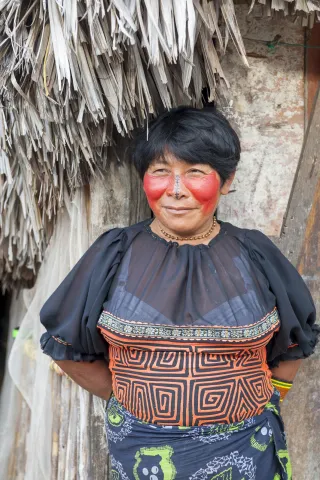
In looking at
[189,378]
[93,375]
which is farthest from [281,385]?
[93,375]

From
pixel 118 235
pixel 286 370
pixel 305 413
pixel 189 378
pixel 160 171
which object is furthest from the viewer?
pixel 305 413

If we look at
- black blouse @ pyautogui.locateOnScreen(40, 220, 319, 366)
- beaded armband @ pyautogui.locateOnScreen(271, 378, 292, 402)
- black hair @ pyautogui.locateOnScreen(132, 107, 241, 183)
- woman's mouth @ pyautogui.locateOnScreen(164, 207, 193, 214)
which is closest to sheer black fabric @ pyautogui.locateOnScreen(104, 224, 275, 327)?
black blouse @ pyautogui.locateOnScreen(40, 220, 319, 366)

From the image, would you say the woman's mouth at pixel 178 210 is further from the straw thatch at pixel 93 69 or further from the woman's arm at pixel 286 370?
the woman's arm at pixel 286 370

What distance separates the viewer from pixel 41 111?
2076 mm

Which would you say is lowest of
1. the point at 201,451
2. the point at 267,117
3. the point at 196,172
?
the point at 201,451

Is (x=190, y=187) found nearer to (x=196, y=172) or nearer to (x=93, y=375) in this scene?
(x=196, y=172)

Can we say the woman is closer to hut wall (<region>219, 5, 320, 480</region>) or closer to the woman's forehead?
the woman's forehead

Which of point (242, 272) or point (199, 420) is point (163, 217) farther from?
point (199, 420)

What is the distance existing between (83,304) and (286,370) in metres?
0.72

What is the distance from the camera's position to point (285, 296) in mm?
1999

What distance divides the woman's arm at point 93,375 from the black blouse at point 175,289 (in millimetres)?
50

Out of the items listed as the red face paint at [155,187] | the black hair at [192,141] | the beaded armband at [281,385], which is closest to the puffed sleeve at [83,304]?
the red face paint at [155,187]

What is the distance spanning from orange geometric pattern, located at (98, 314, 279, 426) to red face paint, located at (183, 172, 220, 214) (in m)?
0.39

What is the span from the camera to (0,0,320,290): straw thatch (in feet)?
6.09
